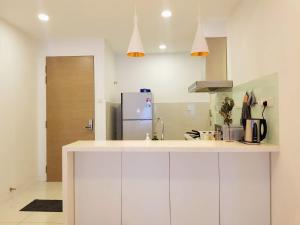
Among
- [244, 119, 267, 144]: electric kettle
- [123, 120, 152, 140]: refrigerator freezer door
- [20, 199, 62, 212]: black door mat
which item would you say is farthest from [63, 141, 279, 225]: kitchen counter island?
[123, 120, 152, 140]: refrigerator freezer door

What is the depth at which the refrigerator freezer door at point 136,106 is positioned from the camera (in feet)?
17.0

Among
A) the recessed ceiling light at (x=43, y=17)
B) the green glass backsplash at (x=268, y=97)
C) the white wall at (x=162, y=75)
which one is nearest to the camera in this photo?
the green glass backsplash at (x=268, y=97)

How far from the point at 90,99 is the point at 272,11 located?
10.9 ft

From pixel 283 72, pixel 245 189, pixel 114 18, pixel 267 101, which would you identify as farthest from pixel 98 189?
pixel 114 18

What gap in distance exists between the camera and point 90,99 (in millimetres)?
4742

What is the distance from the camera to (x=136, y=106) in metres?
5.20

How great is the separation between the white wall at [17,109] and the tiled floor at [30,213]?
17 centimetres

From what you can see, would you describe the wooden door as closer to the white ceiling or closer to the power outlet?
the white ceiling

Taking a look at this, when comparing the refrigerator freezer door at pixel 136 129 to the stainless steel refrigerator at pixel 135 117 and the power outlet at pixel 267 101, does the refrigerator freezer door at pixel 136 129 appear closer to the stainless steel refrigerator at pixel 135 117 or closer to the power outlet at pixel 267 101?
the stainless steel refrigerator at pixel 135 117

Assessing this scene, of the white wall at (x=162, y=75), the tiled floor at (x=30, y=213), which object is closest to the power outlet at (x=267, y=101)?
the tiled floor at (x=30, y=213)

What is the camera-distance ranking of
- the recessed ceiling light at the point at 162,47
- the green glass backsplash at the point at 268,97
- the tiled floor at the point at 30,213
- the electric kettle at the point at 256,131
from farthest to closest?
the recessed ceiling light at the point at 162,47 → the tiled floor at the point at 30,213 → the electric kettle at the point at 256,131 → the green glass backsplash at the point at 268,97

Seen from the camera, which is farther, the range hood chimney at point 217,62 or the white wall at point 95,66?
the white wall at point 95,66

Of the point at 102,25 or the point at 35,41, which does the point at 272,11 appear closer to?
the point at 102,25

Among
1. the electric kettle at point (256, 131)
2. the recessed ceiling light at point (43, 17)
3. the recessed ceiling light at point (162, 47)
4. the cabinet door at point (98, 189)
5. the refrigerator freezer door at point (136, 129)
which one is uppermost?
the recessed ceiling light at point (43, 17)
